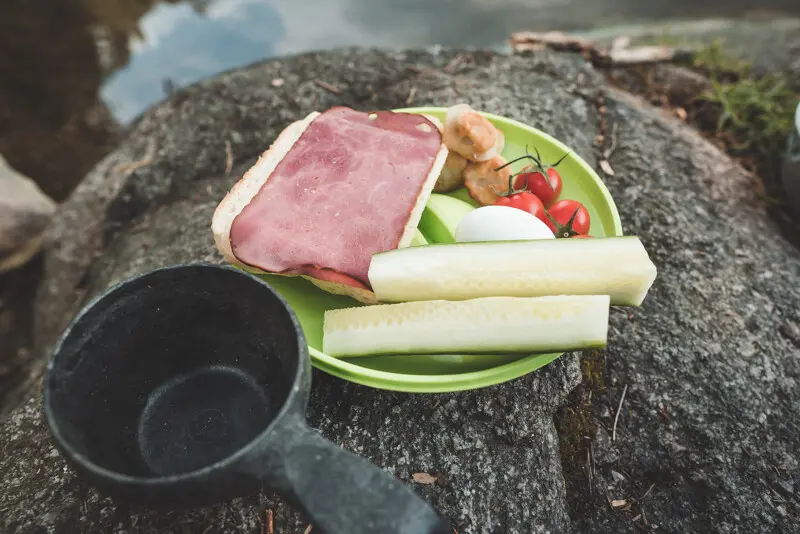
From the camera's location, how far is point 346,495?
1.04 m

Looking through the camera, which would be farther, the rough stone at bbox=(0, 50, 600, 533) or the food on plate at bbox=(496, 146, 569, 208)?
the food on plate at bbox=(496, 146, 569, 208)

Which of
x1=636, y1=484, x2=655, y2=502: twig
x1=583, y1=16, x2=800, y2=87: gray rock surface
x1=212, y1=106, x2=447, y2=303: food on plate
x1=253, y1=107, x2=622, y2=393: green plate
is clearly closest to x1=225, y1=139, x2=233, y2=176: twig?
x1=212, y1=106, x2=447, y2=303: food on plate

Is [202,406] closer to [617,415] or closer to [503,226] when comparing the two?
[503,226]

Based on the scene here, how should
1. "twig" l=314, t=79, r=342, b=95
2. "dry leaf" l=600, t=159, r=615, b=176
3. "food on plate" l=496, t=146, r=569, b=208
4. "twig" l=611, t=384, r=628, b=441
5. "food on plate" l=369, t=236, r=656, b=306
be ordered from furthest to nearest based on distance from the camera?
"twig" l=314, t=79, r=342, b=95, "dry leaf" l=600, t=159, r=615, b=176, "food on plate" l=496, t=146, r=569, b=208, "twig" l=611, t=384, r=628, b=441, "food on plate" l=369, t=236, r=656, b=306

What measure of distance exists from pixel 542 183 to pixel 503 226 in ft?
1.34

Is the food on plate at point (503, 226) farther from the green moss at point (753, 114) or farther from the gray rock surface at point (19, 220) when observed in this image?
the gray rock surface at point (19, 220)

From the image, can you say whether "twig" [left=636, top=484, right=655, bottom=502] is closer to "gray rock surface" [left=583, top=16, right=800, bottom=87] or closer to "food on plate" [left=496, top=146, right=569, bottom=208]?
"food on plate" [left=496, top=146, right=569, bottom=208]

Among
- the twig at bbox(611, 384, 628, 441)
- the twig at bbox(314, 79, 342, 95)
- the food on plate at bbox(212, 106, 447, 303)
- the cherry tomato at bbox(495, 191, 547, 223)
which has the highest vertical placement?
the food on plate at bbox(212, 106, 447, 303)

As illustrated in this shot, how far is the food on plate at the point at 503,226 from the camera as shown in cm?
186

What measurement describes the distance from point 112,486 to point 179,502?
0.13 m

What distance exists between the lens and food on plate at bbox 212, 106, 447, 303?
1.81 meters

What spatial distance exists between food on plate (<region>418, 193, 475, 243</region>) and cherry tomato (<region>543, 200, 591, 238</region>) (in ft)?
1.07

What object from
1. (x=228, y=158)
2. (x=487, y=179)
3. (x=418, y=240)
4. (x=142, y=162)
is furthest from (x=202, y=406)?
(x=142, y=162)

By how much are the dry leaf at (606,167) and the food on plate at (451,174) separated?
0.84 m
